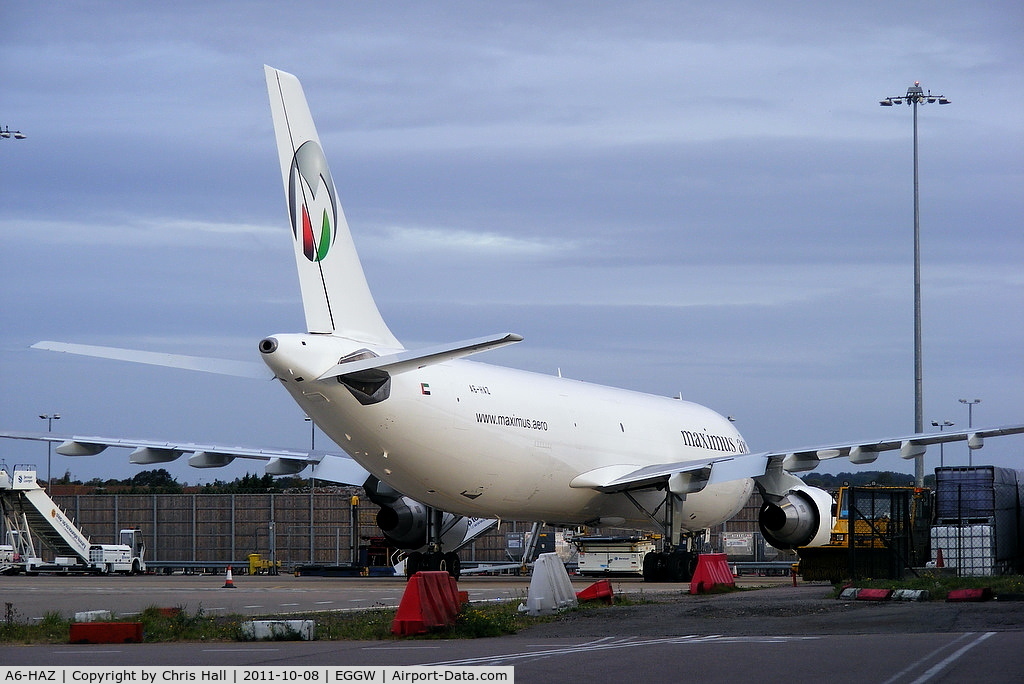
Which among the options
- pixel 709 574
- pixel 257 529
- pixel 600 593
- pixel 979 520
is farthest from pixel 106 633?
pixel 257 529

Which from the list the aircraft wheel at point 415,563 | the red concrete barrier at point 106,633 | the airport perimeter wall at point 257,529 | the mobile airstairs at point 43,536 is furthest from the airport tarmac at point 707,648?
the airport perimeter wall at point 257,529

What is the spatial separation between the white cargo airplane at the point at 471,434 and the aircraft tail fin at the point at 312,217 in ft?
0.08

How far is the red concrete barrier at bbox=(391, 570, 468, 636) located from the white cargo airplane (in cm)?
321

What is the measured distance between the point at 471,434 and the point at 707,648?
39.3 feet

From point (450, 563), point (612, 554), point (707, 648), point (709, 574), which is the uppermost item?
point (707, 648)

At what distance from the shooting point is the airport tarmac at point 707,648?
10.4m

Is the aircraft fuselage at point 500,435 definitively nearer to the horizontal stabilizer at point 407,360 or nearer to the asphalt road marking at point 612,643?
the horizontal stabilizer at point 407,360

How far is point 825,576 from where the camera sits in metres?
27.9

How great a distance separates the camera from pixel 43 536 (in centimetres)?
4284

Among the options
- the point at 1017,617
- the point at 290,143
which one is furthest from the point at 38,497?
the point at 1017,617

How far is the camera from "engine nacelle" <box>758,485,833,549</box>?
104 ft

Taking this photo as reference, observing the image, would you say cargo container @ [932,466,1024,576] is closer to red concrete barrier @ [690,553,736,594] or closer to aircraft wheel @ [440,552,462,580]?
red concrete barrier @ [690,553,736,594]

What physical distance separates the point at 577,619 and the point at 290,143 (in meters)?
9.76
